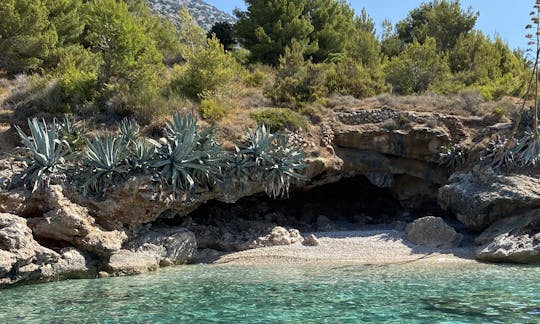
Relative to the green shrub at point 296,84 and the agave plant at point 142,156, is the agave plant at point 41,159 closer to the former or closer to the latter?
the agave plant at point 142,156

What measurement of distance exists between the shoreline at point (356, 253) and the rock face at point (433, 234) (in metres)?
0.23

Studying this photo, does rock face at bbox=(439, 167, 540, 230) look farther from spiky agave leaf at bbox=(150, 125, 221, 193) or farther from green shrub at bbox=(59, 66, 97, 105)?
green shrub at bbox=(59, 66, 97, 105)

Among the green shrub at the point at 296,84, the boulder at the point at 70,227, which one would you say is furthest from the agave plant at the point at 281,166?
the boulder at the point at 70,227

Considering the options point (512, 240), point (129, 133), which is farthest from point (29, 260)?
point (512, 240)

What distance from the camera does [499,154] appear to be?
14.5 meters

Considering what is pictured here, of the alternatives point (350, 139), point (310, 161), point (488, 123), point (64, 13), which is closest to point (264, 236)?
point (310, 161)

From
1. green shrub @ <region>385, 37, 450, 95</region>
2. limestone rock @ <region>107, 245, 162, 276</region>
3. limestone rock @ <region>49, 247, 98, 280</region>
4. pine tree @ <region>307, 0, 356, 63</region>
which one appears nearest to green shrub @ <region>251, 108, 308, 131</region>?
limestone rock @ <region>107, 245, 162, 276</region>

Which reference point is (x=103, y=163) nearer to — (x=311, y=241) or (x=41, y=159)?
(x=41, y=159)

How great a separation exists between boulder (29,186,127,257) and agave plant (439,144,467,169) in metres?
11.1

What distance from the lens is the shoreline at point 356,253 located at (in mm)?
12523

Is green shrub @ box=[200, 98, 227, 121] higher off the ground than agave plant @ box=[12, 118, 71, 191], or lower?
higher

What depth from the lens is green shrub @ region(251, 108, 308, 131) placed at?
651 inches

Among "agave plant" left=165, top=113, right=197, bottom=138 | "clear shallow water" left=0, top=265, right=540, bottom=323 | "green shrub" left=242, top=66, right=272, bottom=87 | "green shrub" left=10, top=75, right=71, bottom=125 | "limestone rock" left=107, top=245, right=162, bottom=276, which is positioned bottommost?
"clear shallow water" left=0, top=265, right=540, bottom=323

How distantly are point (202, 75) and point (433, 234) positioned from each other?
1072 centimetres
